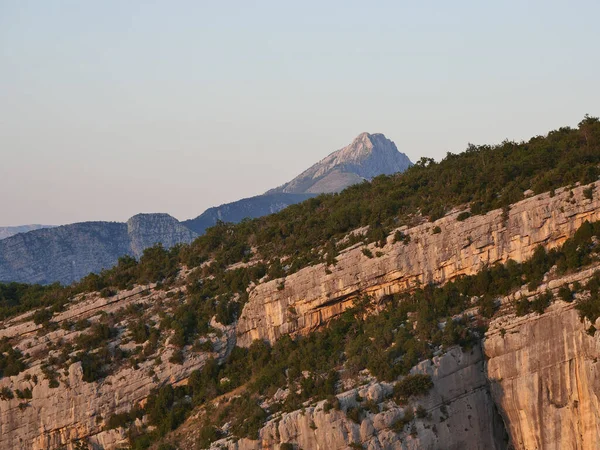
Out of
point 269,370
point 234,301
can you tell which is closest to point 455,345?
point 269,370

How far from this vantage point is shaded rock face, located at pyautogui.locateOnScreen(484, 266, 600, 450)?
4875 cm

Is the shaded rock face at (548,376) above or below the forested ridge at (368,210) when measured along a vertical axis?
below

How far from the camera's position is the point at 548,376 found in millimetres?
49906

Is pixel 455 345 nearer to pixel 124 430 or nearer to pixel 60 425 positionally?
pixel 124 430

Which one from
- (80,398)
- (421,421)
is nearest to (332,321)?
(421,421)

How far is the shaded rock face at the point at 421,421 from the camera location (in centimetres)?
4969

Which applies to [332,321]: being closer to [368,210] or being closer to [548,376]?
[368,210]

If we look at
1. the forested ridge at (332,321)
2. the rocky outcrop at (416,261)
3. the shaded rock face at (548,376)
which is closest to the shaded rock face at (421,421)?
the forested ridge at (332,321)

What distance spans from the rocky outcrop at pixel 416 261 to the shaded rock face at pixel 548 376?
4364mm

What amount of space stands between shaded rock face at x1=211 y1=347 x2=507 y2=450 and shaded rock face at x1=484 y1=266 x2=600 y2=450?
121 centimetres

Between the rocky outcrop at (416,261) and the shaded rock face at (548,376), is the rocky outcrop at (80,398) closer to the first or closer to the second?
the rocky outcrop at (416,261)

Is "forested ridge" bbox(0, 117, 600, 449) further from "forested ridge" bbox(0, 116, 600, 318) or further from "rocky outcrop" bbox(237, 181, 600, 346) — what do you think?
"rocky outcrop" bbox(237, 181, 600, 346)

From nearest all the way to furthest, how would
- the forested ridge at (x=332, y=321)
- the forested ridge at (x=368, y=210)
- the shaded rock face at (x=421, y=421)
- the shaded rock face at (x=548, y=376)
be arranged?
the shaded rock face at (x=548, y=376)
the shaded rock face at (x=421, y=421)
the forested ridge at (x=332, y=321)
the forested ridge at (x=368, y=210)

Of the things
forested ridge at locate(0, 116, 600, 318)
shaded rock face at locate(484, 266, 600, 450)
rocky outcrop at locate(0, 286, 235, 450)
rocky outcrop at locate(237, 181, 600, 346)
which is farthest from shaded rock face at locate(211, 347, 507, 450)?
forested ridge at locate(0, 116, 600, 318)
